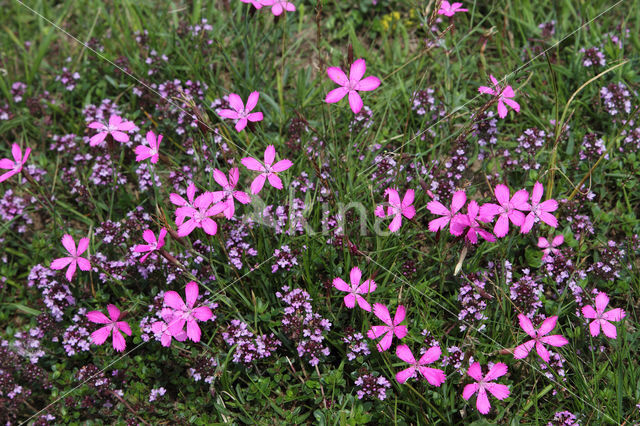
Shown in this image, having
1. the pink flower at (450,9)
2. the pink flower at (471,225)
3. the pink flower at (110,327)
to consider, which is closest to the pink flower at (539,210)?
the pink flower at (471,225)

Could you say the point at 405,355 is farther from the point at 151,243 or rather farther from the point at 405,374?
the point at 151,243

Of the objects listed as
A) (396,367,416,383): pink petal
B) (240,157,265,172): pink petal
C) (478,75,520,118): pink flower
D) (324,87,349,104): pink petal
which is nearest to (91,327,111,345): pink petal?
(240,157,265,172): pink petal

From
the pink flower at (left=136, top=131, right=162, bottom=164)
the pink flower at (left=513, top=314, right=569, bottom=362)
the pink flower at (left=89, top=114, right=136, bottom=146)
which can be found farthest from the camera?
the pink flower at (left=89, top=114, right=136, bottom=146)

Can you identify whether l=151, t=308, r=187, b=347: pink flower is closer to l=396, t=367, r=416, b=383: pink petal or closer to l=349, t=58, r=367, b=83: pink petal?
l=396, t=367, r=416, b=383: pink petal

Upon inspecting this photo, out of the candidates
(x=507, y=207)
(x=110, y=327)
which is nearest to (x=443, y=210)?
(x=507, y=207)

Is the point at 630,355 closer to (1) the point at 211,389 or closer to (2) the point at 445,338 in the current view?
(2) the point at 445,338

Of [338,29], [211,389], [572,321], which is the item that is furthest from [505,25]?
[211,389]

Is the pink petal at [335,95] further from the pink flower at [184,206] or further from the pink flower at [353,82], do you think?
the pink flower at [184,206]
